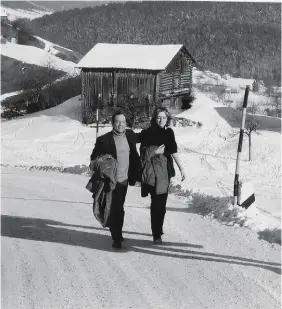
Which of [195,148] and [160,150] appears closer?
[160,150]

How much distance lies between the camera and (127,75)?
33.6 meters

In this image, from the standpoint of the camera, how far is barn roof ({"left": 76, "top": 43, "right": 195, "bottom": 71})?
3333 cm

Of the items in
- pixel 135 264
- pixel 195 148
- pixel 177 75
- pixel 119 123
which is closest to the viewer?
pixel 135 264

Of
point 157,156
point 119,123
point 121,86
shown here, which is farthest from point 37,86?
point 119,123

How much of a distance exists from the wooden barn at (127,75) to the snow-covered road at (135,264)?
26912 millimetres

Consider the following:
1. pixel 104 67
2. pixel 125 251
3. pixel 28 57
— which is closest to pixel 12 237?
pixel 125 251

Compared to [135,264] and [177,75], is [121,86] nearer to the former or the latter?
[177,75]

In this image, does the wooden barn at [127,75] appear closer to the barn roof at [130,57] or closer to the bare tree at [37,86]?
the barn roof at [130,57]

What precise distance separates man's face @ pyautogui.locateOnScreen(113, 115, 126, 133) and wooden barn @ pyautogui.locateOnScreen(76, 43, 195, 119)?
28.0m

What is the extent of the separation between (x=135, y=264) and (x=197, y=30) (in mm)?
113393

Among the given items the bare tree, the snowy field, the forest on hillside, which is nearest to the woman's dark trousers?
the snowy field

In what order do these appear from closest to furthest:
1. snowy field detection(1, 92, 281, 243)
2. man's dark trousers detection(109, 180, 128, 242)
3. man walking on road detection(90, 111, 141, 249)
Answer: man walking on road detection(90, 111, 141, 249)
man's dark trousers detection(109, 180, 128, 242)
snowy field detection(1, 92, 281, 243)

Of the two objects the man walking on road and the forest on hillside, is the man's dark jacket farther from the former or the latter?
the forest on hillside

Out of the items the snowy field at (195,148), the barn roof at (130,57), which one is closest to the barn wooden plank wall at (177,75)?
the barn roof at (130,57)
